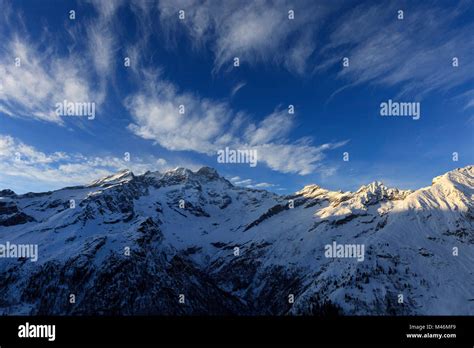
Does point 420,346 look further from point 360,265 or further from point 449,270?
point 449,270

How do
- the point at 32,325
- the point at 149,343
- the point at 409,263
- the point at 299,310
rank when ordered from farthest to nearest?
the point at 409,263
the point at 299,310
the point at 32,325
the point at 149,343

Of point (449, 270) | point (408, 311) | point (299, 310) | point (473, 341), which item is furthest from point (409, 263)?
point (473, 341)

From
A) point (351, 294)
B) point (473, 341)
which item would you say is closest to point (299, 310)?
point (351, 294)

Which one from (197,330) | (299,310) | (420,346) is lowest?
(299,310)

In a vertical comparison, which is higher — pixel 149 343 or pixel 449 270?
pixel 149 343

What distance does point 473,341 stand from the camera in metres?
22.6

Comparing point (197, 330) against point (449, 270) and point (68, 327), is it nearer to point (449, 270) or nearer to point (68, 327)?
point (68, 327)

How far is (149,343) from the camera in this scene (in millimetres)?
20641

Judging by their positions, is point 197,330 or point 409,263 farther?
point 409,263

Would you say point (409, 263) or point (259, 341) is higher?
point (259, 341)

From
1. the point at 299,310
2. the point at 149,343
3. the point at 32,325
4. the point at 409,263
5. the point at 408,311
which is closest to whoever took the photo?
the point at 149,343

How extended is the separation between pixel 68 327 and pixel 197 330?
779cm

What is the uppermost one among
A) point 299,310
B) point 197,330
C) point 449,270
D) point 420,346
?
point 197,330

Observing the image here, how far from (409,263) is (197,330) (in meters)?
203
